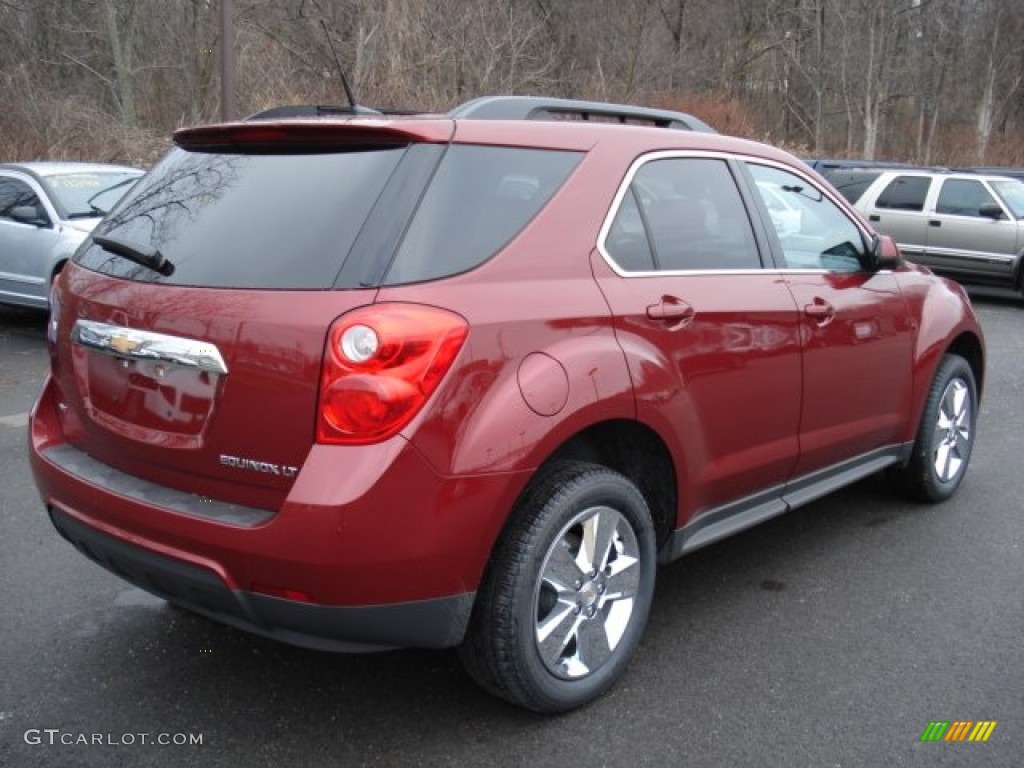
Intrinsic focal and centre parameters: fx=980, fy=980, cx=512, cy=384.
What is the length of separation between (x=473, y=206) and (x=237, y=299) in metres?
0.70

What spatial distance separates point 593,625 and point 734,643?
2.28 feet

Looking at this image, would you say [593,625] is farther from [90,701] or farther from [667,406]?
[90,701]

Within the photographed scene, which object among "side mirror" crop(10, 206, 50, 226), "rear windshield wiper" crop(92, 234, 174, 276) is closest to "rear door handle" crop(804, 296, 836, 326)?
"rear windshield wiper" crop(92, 234, 174, 276)

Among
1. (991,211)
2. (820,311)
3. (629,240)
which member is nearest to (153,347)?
(629,240)

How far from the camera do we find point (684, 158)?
349 centimetres

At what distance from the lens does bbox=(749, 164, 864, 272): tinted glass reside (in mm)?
3864

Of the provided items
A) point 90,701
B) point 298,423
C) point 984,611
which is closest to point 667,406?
point 298,423

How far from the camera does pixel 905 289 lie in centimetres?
446

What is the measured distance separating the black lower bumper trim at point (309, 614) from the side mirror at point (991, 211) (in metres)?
13.1

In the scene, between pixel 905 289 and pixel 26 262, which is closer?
pixel 905 289

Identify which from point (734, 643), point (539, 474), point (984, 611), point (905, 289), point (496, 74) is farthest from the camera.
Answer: point (496, 74)

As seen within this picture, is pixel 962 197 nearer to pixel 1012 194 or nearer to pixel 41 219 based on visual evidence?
pixel 1012 194

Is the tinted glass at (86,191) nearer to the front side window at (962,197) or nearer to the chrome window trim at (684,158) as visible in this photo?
the chrome window trim at (684,158)

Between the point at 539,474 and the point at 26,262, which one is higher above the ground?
the point at 539,474
